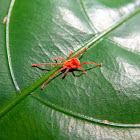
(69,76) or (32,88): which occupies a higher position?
(69,76)

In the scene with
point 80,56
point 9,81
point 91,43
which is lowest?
point 9,81

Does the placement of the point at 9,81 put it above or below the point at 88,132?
above

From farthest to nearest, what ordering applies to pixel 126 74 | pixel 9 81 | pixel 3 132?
pixel 126 74 < pixel 9 81 < pixel 3 132

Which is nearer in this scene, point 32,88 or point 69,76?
point 32,88

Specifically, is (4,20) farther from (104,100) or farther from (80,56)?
(104,100)

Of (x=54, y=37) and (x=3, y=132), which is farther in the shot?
(x=54, y=37)

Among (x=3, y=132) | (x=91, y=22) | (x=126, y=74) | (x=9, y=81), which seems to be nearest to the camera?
(x=3, y=132)

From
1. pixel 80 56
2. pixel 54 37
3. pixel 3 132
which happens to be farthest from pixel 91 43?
pixel 3 132
